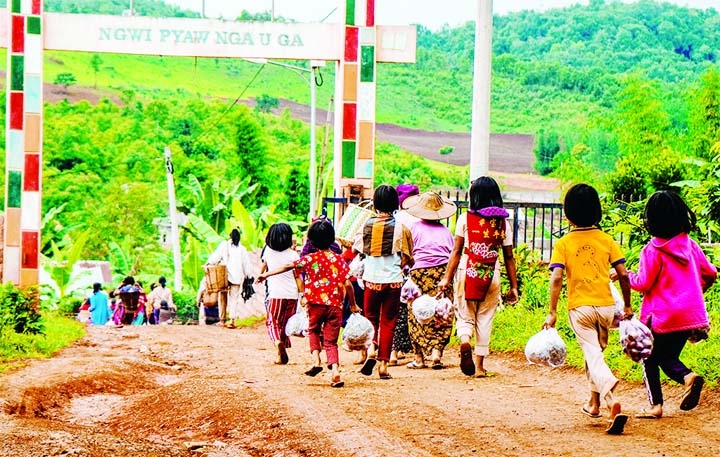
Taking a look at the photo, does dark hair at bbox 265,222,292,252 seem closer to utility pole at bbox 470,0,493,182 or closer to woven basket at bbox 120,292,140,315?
utility pole at bbox 470,0,493,182

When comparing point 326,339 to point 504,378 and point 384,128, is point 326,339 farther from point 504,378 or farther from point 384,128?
point 384,128

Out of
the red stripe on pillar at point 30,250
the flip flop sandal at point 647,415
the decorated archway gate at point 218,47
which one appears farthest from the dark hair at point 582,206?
the red stripe on pillar at point 30,250

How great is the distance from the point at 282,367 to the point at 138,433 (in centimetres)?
349

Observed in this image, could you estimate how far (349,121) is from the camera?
19438 mm

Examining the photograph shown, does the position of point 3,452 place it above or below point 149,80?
below

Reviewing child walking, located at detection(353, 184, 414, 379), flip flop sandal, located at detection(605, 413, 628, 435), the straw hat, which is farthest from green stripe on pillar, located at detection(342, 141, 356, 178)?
flip flop sandal, located at detection(605, 413, 628, 435)

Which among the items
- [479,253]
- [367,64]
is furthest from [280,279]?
[367,64]

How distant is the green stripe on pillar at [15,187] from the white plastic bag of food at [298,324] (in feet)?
33.0

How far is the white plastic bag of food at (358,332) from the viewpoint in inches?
395

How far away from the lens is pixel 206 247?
119ft

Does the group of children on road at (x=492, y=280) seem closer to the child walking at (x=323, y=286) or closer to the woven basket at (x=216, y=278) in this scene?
the child walking at (x=323, y=286)

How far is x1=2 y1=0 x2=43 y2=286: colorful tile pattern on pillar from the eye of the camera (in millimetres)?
19395

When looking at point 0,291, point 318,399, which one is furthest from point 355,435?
point 0,291

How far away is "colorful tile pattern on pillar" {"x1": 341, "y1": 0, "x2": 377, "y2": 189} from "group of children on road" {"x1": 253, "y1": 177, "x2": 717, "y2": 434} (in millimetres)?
7514
